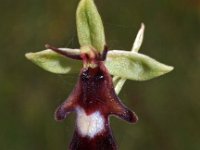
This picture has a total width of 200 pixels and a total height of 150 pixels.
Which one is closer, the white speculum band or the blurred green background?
the white speculum band

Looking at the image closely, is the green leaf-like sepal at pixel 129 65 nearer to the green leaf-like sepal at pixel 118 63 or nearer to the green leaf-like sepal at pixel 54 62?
the green leaf-like sepal at pixel 118 63

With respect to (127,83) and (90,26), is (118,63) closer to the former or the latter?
(90,26)

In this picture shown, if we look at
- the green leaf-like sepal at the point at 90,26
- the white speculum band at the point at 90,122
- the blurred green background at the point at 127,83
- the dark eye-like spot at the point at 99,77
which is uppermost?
the green leaf-like sepal at the point at 90,26

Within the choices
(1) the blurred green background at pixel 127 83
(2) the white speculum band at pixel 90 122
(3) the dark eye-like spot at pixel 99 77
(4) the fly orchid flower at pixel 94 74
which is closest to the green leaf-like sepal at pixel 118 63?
(4) the fly orchid flower at pixel 94 74

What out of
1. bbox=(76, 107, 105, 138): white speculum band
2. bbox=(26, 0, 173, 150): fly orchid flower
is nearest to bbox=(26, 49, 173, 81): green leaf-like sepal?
bbox=(26, 0, 173, 150): fly orchid flower

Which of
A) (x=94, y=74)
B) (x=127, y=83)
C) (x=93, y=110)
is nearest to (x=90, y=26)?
(x=94, y=74)

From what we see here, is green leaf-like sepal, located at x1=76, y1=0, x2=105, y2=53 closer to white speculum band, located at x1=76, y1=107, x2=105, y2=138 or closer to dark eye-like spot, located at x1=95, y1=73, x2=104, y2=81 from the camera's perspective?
dark eye-like spot, located at x1=95, y1=73, x2=104, y2=81
